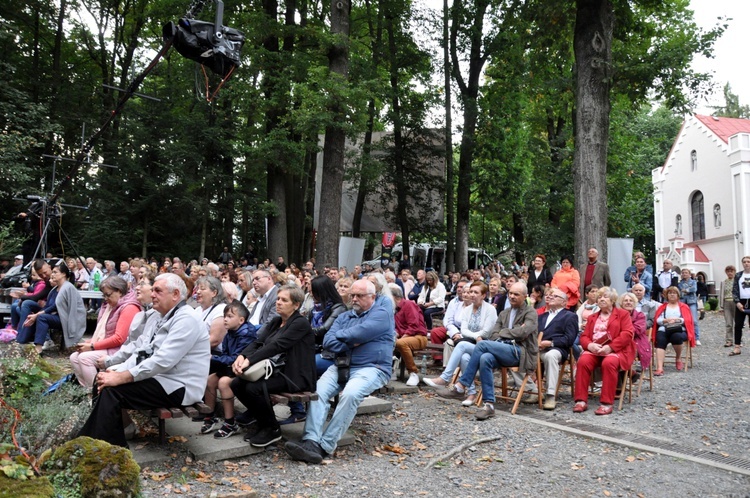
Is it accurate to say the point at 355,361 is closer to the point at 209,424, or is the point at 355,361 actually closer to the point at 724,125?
the point at 209,424

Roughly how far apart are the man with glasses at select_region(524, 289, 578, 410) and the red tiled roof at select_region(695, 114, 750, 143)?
36.6 metres

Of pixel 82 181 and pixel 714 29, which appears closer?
pixel 714 29

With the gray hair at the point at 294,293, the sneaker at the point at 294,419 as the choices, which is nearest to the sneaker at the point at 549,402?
the sneaker at the point at 294,419

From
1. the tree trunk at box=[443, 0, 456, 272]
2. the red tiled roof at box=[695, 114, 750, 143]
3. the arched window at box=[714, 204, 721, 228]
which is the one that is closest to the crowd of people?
the tree trunk at box=[443, 0, 456, 272]

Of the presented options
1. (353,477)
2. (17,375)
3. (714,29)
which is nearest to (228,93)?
(714,29)

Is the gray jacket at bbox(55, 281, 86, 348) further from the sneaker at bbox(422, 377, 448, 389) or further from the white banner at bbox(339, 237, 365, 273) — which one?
the white banner at bbox(339, 237, 365, 273)

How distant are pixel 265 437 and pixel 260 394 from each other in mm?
401

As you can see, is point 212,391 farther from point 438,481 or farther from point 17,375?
point 438,481

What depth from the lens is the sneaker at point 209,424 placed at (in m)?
5.59

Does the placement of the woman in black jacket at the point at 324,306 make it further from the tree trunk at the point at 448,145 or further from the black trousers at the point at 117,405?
the tree trunk at the point at 448,145

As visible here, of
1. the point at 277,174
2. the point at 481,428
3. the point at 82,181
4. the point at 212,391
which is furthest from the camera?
the point at 82,181

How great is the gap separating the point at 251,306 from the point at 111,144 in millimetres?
16278

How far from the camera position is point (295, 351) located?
5.37 m

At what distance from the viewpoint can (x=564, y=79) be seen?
1376 centimetres
